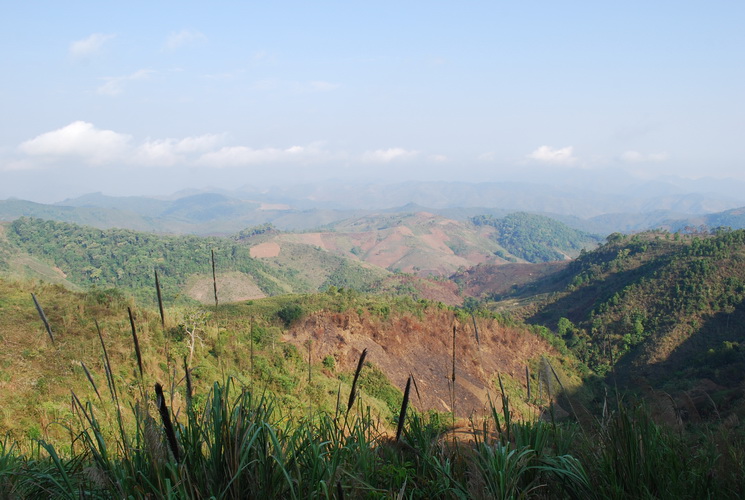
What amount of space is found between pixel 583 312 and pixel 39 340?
41.2 m

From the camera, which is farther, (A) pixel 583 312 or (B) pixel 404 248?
(B) pixel 404 248

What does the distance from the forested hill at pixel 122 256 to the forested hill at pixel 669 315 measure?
45.7 meters

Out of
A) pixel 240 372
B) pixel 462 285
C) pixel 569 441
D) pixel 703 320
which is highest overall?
pixel 569 441

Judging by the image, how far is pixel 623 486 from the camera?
2.61 meters

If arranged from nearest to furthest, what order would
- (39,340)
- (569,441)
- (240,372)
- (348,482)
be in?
(348,482)
(569,441)
(39,340)
(240,372)

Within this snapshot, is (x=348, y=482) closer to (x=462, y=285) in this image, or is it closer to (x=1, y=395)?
(x=1, y=395)

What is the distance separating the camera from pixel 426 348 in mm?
23609

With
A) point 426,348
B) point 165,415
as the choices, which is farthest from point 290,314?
point 165,415

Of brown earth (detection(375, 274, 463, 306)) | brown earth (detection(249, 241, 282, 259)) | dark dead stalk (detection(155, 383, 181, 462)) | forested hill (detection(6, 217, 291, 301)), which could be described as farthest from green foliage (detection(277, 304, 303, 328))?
brown earth (detection(249, 241, 282, 259))

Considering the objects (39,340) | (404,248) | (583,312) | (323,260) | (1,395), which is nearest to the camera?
(1,395)

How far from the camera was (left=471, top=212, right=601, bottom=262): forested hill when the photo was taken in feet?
501

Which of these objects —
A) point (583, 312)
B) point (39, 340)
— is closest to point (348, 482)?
point (39, 340)

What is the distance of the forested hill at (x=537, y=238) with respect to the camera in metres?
153

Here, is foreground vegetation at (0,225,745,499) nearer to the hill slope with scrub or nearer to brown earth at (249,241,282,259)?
the hill slope with scrub
